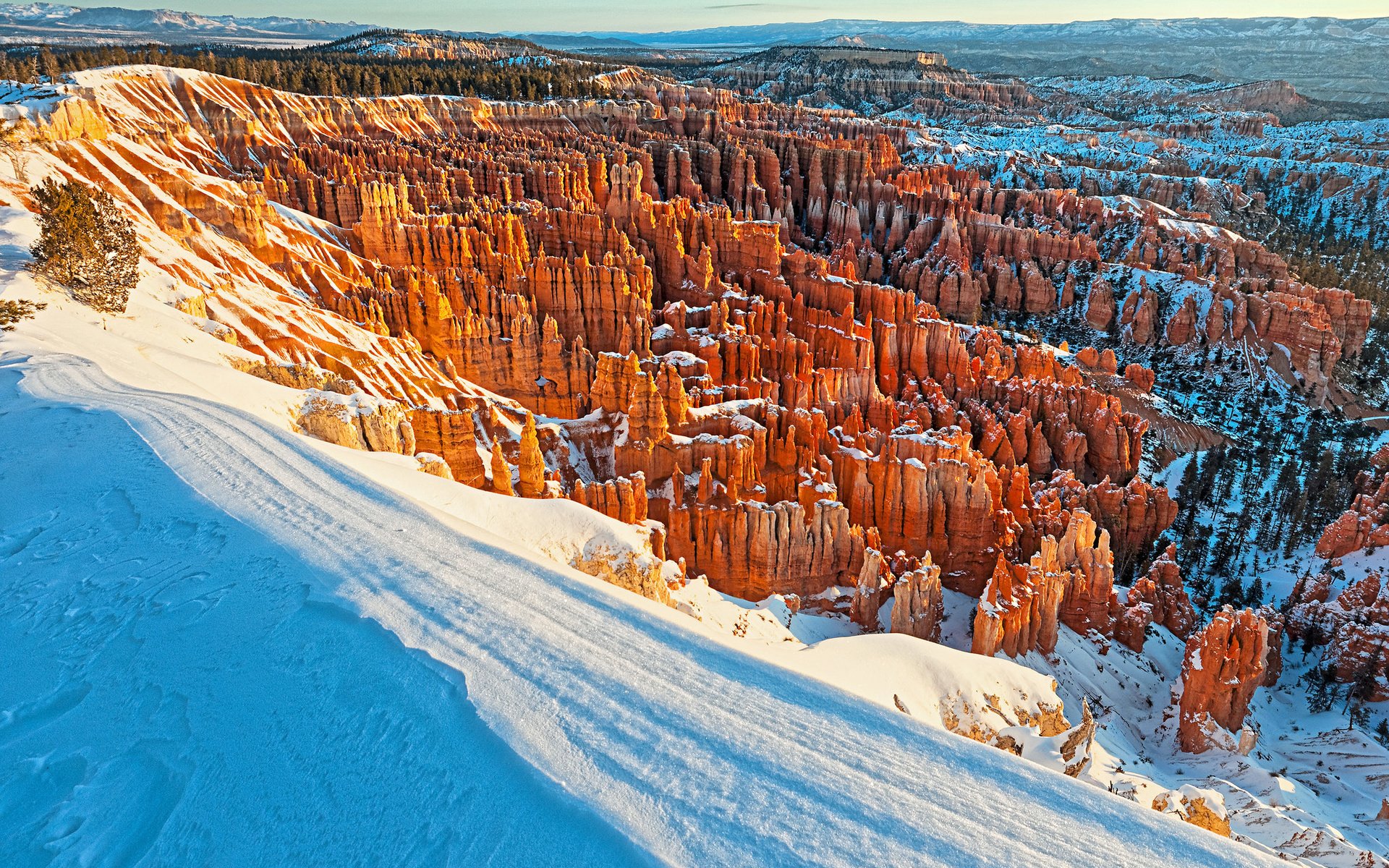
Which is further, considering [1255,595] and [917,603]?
[1255,595]

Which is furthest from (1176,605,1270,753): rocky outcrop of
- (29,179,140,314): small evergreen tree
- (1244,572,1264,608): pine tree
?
(29,179,140,314): small evergreen tree

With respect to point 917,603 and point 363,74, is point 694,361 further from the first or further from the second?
point 363,74

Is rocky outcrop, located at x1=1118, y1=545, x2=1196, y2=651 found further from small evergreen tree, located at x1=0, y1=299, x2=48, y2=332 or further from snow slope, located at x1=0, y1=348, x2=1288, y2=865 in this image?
small evergreen tree, located at x1=0, y1=299, x2=48, y2=332

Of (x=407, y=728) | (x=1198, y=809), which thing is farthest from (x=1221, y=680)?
(x=407, y=728)

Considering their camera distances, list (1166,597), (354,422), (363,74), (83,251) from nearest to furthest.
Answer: (354,422)
(83,251)
(1166,597)
(363,74)

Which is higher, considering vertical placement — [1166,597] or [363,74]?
[363,74]

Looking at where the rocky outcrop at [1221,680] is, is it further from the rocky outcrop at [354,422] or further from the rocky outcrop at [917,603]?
the rocky outcrop at [354,422]
